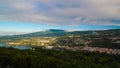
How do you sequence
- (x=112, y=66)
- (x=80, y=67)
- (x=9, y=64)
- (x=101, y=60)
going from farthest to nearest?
(x=101, y=60)
(x=112, y=66)
(x=80, y=67)
(x=9, y=64)

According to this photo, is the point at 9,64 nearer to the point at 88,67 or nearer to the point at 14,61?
the point at 14,61

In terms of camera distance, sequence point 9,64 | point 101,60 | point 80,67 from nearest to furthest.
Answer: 1. point 9,64
2. point 80,67
3. point 101,60

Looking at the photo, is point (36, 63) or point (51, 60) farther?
point (51, 60)

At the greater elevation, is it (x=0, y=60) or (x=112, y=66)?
(x=0, y=60)

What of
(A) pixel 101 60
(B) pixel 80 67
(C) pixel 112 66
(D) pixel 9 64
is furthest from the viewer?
(A) pixel 101 60

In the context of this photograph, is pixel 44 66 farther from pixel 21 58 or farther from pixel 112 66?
pixel 112 66

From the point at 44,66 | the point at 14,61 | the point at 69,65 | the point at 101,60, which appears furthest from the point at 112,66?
the point at 14,61

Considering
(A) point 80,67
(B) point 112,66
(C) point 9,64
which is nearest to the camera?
(C) point 9,64

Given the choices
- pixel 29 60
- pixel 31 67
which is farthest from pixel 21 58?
pixel 31 67

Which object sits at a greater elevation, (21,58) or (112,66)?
(21,58)
